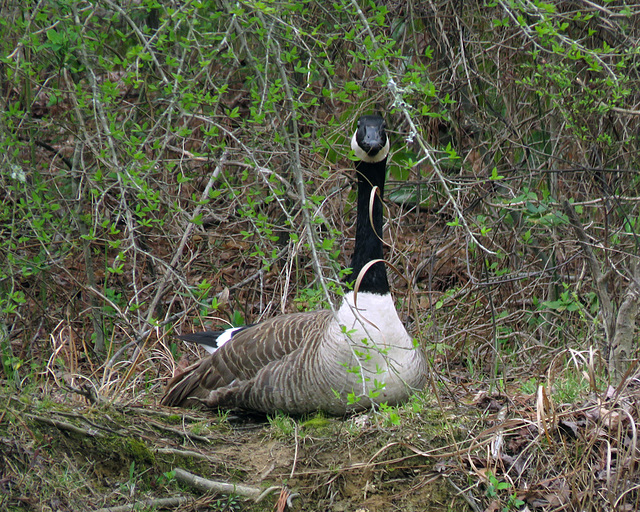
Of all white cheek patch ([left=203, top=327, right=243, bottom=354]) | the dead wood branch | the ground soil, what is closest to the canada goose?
the ground soil

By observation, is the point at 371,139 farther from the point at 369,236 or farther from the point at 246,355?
the point at 246,355

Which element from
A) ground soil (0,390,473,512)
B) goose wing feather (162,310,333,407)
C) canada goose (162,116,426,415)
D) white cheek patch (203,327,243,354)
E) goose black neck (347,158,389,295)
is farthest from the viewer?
white cheek patch (203,327,243,354)

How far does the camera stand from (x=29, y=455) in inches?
136

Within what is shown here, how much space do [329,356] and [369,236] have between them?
2.63ft

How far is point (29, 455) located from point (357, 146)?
2.38m

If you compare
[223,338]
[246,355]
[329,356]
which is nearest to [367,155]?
[329,356]

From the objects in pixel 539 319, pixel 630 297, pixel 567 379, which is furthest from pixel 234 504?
pixel 539 319

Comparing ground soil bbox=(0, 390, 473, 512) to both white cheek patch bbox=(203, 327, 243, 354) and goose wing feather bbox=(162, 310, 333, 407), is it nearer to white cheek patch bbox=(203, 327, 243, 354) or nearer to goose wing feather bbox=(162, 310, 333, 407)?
goose wing feather bbox=(162, 310, 333, 407)

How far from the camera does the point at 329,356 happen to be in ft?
13.0

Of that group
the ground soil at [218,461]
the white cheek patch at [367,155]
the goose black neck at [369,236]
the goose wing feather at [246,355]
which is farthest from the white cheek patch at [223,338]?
the white cheek patch at [367,155]

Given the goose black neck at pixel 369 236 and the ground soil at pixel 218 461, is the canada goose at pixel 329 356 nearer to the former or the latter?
the goose black neck at pixel 369 236

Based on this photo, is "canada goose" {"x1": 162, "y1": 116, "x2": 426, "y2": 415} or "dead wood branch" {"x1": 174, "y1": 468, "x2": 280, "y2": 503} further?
"canada goose" {"x1": 162, "y1": 116, "x2": 426, "y2": 415}

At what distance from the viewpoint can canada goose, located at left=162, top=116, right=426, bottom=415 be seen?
394 cm

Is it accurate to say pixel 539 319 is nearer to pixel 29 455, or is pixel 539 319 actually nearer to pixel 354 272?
pixel 354 272
